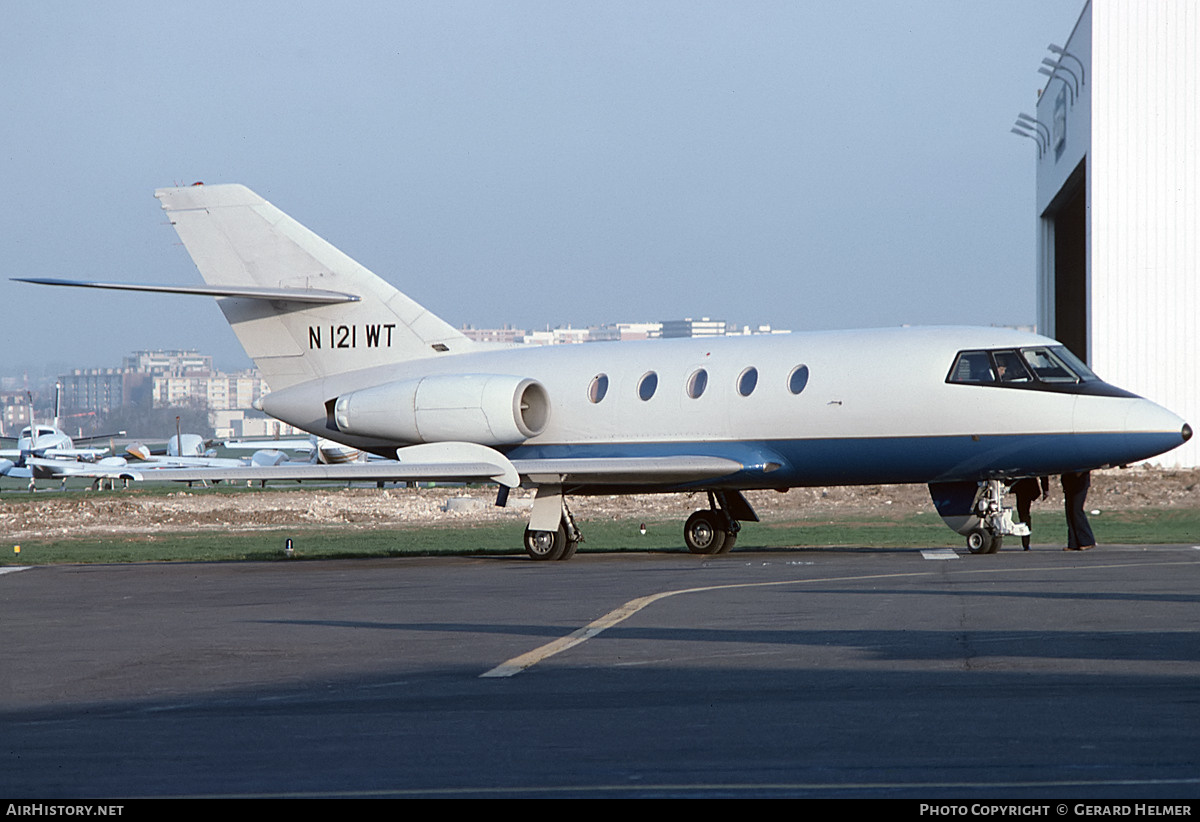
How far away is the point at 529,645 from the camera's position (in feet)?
35.0

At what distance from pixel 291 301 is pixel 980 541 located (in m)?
12.0

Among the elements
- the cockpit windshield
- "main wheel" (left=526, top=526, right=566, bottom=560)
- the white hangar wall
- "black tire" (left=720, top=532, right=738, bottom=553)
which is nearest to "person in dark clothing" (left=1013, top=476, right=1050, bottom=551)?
the cockpit windshield

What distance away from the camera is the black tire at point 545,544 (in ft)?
71.7

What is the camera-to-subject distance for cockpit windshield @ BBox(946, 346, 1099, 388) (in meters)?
19.4

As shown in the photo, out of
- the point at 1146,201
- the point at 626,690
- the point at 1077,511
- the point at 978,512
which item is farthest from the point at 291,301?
the point at 1146,201

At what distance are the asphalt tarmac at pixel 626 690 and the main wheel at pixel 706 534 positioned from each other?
6.86m

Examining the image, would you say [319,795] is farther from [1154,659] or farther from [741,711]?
[1154,659]

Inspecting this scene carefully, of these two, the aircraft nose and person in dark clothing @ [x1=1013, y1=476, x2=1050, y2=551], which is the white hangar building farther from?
the aircraft nose

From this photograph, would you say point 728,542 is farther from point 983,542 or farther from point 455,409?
point 455,409

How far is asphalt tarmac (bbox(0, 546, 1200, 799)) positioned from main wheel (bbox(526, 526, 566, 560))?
5.97 meters

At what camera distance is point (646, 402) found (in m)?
22.1

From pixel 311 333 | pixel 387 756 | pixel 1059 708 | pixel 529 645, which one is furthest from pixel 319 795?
pixel 311 333

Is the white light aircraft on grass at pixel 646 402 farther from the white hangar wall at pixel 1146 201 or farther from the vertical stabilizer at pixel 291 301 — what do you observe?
the white hangar wall at pixel 1146 201
